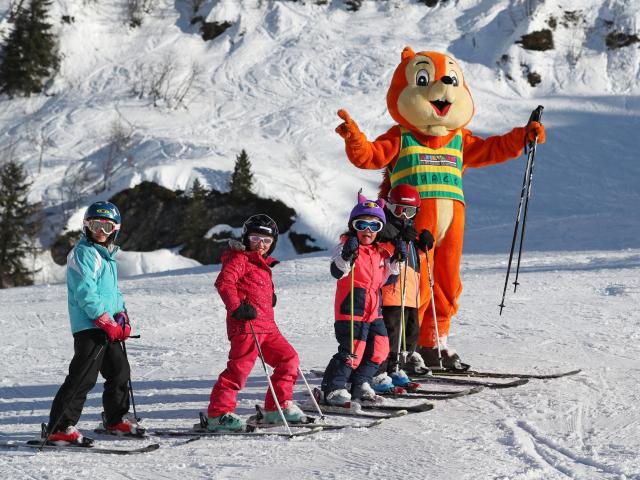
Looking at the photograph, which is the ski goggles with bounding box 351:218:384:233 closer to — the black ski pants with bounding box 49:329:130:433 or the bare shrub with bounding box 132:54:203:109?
the black ski pants with bounding box 49:329:130:433

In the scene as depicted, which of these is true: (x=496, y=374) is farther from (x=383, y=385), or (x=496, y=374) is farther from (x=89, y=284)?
(x=89, y=284)

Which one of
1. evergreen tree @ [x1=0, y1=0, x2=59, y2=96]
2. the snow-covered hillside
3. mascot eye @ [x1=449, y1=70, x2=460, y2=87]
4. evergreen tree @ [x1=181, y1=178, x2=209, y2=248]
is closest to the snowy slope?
mascot eye @ [x1=449, y1=70, x2=460, y2=87]

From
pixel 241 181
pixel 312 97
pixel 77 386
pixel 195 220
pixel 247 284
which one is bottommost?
pixel 77 386

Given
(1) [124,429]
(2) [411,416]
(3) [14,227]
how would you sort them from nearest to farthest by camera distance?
1. (1) [124,429]
2. (2) [411,416]
3. (3) [14,227]

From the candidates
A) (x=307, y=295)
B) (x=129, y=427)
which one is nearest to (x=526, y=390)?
(x=129, y=427)

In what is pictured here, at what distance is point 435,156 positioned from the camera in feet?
19.9

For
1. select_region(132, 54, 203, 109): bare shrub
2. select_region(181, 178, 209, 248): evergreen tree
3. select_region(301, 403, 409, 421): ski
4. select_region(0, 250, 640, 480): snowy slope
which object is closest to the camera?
select_region(0, 250, 640, 480): snowy slope

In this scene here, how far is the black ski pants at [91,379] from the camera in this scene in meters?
4.49

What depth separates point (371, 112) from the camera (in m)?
33.3

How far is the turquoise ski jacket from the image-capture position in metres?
4.48

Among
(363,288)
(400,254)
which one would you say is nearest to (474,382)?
(400,254)

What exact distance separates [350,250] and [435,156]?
1.40 meters

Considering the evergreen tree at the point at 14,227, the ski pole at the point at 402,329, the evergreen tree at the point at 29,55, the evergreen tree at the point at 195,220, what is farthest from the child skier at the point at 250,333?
the evergreen tree at the point at 29,55

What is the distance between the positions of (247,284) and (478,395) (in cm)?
166
